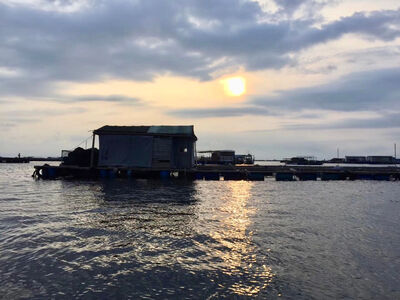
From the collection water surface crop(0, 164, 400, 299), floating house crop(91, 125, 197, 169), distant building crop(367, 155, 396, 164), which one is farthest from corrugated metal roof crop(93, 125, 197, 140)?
distant building crop(367, 155, 396, 164)

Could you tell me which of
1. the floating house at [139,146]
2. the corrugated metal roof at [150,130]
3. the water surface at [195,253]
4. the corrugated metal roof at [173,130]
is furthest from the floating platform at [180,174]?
the water surface at [195,253]

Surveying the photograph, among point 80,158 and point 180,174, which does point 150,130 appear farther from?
point 80,158

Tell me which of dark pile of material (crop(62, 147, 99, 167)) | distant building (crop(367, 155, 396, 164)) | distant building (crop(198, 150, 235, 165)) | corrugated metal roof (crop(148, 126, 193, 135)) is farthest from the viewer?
distant building (crop(367, 155, 396, 164))

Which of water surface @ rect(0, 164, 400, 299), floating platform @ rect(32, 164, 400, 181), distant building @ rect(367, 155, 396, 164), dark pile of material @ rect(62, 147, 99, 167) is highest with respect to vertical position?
distant building @ rect(367, 155, 396, 164)

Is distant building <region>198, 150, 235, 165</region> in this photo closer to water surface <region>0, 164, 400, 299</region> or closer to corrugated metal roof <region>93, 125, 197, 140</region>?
corrugated metal roof <region>93, 125, 197, 140</region>

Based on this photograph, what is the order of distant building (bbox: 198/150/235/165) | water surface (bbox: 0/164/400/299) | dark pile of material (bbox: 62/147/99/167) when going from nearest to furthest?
1. water surface (bbox: 0/164/400/299)
2. dark pile of material (bbox: 62/147/99/167)
3. distant building (bbox: 198/150/235/165)

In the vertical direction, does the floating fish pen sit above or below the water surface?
above

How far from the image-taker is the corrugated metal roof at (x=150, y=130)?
148ft

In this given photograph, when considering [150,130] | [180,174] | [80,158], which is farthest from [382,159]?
[80,158]

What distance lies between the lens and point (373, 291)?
27.5ft

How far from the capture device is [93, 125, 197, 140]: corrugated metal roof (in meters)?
45.2

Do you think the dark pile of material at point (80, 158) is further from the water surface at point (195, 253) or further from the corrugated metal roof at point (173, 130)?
the water surface at point (195, 253)

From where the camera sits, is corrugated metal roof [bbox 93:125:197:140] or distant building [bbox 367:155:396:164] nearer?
corrugated metal roof [bbox 93:125:197:140]

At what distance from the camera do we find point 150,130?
47.0 m
